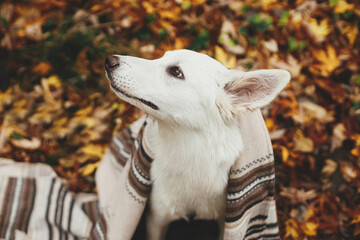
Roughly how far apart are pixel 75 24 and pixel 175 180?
233cm

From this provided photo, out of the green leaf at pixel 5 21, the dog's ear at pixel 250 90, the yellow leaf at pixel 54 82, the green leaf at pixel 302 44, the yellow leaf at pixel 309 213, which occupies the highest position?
the dog's ear at pixel 250 90

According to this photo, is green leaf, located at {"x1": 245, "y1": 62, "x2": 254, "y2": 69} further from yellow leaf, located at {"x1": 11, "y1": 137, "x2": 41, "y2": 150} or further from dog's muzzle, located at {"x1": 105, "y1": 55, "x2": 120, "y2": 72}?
yellow leaf, located at {"x1": 11, "y1": 137, "x2": 41, "y2": 150}

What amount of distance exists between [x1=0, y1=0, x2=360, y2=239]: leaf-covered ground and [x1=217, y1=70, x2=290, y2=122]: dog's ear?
1.20m

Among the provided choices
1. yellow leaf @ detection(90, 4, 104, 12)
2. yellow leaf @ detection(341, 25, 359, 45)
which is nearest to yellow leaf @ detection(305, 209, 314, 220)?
yellow leaf @ detection(341, 25, 359, 45)

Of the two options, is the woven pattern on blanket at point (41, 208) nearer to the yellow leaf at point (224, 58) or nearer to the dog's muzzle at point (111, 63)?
the dog's muzzle at point (111, 63)

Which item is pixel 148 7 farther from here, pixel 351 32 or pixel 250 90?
pixel 250 90

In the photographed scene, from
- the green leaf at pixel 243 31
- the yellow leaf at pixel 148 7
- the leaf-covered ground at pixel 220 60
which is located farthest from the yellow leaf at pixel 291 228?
the yellow leaf at pixel 148 7

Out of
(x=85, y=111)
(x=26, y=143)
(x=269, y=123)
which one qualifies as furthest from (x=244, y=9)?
(x=26, y=143)

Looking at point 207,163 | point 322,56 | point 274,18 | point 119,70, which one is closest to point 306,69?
point 322,56

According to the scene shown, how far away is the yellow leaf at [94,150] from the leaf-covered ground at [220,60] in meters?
0.01

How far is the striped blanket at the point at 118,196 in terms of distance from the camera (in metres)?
→ 1.72

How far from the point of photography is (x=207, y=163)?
63.1 inches

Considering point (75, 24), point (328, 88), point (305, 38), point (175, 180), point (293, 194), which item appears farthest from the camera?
point (75, 24)

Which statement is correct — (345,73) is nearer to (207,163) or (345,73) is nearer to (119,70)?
(207,163)
